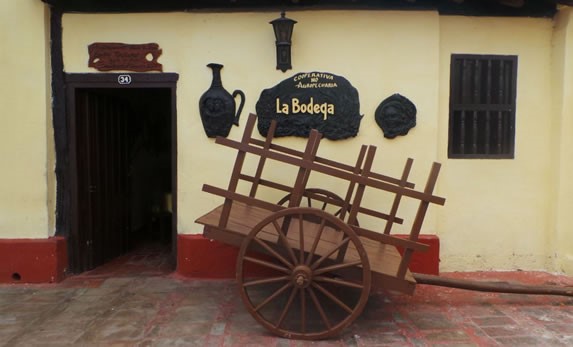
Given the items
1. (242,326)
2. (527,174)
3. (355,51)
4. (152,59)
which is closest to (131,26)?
(152,59)

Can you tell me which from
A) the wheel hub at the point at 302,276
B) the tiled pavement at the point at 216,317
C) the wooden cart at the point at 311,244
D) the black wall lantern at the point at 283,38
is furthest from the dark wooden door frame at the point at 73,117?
the wheel hub at the point at 302,276

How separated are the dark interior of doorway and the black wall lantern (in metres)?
2.24

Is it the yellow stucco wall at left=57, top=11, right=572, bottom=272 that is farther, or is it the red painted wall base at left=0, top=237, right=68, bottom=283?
the yellow stucco wall at left=57, top=11, right=572, bottom=272

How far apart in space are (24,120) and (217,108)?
2155 mm

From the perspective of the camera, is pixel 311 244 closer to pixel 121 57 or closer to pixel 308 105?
pixel 308 105

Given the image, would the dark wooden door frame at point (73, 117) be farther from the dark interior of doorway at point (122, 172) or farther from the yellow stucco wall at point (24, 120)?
the yellow stucco wall at point (24, 120)

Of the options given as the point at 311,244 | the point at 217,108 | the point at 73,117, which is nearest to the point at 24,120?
the point at 73,117

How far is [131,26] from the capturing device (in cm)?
489

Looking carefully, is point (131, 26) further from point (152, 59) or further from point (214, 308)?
point (214, 308)

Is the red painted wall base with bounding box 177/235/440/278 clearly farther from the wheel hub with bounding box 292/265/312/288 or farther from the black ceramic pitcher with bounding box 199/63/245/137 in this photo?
the wheel hub with bounding box 292/265/312/288

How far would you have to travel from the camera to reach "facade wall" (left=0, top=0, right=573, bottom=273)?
481 centimetres

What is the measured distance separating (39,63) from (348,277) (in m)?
4.07

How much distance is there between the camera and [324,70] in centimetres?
491

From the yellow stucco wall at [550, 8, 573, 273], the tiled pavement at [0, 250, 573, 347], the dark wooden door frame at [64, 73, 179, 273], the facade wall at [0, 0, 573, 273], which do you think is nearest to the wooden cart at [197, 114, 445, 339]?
the tiled pavement at [0, 250, 573, 347]
